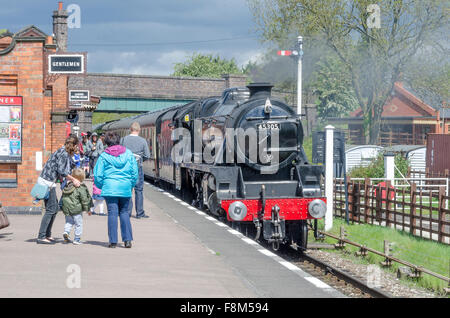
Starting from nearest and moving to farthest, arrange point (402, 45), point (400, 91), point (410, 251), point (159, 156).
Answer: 1. point (410, 251)
2. point (159, 156)
3. point (402, 45)
4. point (400, 91)

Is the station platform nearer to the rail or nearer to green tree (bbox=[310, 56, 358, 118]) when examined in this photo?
the rail

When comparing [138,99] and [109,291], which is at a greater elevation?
[138,99]

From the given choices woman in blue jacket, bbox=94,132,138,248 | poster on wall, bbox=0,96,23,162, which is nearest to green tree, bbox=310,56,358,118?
poster on wall, bbox=0,96,23,162

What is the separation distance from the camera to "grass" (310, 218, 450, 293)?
11922mm

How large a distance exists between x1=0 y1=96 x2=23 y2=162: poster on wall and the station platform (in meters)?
1.84

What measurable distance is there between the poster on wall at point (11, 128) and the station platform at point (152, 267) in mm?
1839

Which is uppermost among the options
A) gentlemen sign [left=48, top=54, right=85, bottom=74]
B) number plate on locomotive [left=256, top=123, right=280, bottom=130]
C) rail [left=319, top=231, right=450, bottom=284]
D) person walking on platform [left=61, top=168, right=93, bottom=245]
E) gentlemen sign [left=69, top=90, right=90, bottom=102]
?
gentlemen sign [left=69, top=90, right=90, bottom=102]

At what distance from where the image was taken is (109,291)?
763cm

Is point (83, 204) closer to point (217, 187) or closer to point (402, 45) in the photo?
point (217, 187)

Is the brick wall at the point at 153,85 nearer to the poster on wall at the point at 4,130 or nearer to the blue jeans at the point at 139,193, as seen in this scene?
the poster on wall at the point at 4,130

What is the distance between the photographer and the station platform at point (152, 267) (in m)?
7.84

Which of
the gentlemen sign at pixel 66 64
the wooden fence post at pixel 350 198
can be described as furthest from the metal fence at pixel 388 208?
the gentlemen sign at pixel 66 64
